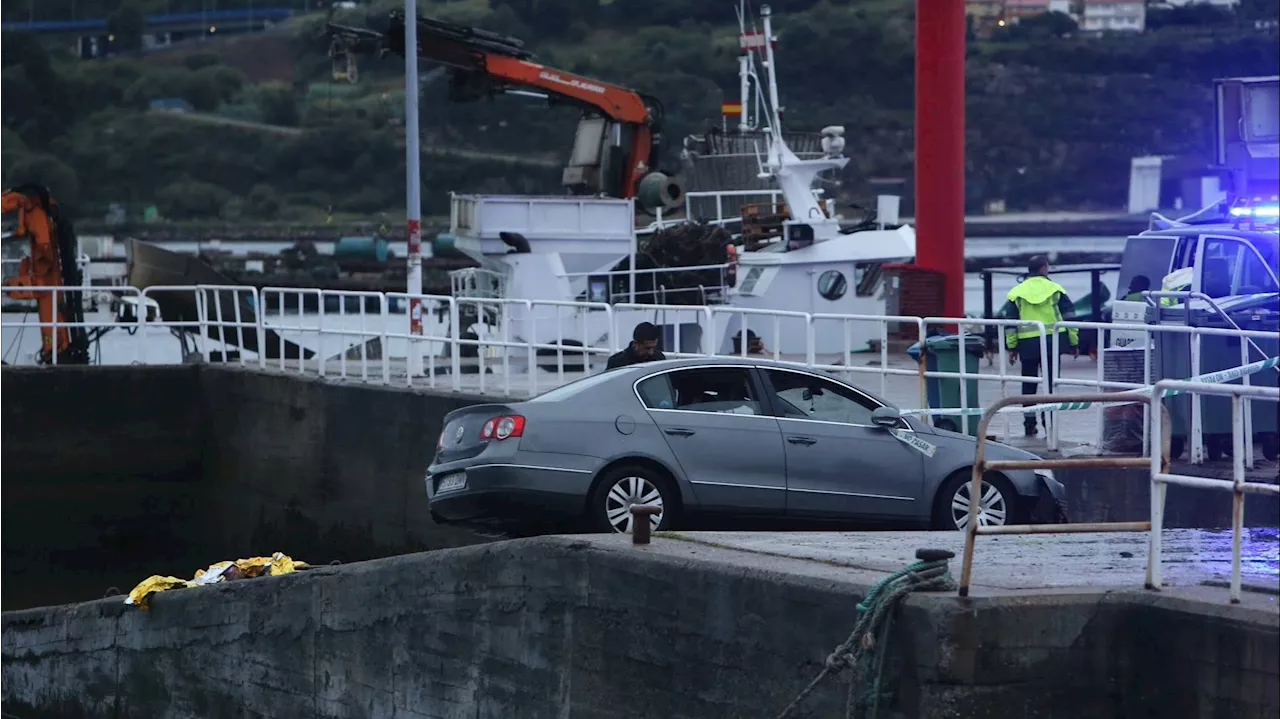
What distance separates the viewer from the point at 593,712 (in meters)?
10.3

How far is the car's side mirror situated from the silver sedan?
2 centimetres

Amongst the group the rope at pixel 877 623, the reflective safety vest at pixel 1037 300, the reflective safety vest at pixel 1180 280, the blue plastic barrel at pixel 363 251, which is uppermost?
the blue plastic barrel at pixel 363 251

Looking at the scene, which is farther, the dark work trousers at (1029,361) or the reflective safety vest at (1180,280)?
the reflective safety vest at (1180,280)

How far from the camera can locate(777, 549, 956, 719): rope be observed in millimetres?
8359

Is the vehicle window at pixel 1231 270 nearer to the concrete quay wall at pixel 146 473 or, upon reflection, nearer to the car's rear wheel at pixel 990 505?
the car's rear wheel at pixel 990 505

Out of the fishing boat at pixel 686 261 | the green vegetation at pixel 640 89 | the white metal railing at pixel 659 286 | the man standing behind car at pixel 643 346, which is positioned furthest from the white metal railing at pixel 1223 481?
the green vegetation at pixel 640 89

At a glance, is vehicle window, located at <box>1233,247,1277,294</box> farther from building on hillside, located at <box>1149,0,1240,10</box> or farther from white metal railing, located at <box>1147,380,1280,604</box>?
building on hillside, located at <box>1149,0,1240,10</box>

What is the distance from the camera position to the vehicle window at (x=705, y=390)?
12117 millimetres

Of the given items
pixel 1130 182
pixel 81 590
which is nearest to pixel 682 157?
pixel 81 590

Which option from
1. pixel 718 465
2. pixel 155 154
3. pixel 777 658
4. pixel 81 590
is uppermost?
pixel 155 154

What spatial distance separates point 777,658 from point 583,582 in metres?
1.50

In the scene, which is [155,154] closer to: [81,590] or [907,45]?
[907,45]

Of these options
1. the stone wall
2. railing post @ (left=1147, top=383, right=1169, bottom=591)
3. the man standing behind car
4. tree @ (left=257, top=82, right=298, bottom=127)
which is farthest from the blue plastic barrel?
railing post @ (left=1147, top=383, right=1169, bottom=591)

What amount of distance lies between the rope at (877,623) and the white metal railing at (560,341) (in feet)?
11.2
